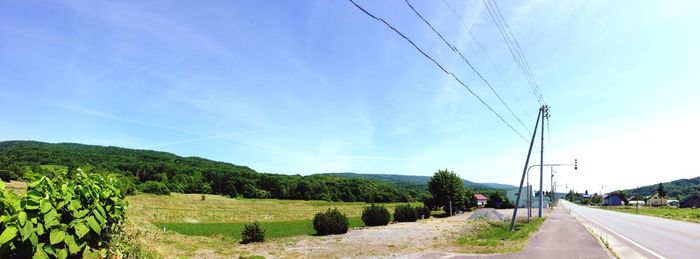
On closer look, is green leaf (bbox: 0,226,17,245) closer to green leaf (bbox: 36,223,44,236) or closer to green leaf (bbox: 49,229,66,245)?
green leaf (bbox: 36,223,44,236)

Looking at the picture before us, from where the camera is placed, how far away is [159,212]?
149 ft

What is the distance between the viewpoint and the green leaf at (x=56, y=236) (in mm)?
3593

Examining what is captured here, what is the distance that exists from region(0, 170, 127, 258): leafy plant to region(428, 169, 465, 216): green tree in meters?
58.2

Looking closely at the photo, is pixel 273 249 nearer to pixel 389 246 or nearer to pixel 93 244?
pixel 389 246

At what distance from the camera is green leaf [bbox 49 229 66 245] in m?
3.59

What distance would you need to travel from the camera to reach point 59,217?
148 inches

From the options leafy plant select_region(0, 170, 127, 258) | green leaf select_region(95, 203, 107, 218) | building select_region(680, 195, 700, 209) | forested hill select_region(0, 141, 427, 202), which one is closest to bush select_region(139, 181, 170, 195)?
forested hill select_region(0, 141, 427, 202)

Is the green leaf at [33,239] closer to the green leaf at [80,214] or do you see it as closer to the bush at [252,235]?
the green leaf at [80,214]

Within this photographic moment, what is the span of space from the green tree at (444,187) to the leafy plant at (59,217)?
58.2 metres

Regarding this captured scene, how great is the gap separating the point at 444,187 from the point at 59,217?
59.7 metres

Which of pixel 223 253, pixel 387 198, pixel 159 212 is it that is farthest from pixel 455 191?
pixel 387 198

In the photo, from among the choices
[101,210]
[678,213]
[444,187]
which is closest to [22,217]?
[101,210]

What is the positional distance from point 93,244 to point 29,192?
39.7 inches

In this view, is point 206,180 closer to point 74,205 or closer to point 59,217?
point 74,205
